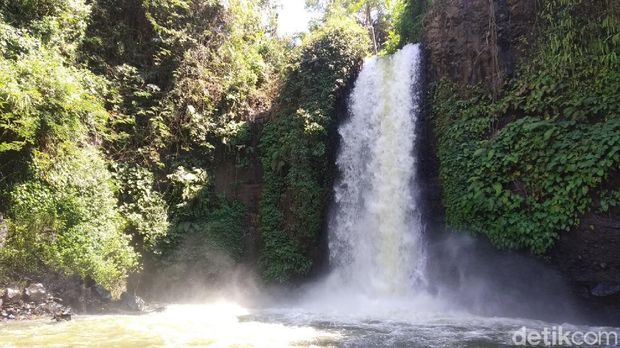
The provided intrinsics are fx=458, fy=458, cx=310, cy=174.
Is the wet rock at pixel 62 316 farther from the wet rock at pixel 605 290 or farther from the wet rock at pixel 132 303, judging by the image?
the wet rock at pixel 605 290

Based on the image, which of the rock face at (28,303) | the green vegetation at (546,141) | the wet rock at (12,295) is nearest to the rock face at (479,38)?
A: the green vegetation at (546,141)

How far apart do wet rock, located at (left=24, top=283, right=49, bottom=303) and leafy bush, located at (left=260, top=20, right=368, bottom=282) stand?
17.7ft

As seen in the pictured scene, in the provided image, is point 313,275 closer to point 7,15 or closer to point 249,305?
point 249,305

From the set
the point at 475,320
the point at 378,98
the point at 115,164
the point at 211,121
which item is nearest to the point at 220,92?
the point at 211,121

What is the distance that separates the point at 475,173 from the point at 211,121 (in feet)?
26.4

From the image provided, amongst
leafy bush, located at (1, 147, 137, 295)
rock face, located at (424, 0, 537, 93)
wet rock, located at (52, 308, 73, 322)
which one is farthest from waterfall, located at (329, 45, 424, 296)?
wet rock, located at (52, 308, 73, 322)

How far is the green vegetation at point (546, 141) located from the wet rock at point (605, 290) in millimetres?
1164

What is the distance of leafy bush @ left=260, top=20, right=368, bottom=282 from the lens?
12.7 meters

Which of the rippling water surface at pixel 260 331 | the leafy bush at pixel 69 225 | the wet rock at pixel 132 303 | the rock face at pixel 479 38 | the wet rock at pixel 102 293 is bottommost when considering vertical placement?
the rippling water surface at pixel 260 331

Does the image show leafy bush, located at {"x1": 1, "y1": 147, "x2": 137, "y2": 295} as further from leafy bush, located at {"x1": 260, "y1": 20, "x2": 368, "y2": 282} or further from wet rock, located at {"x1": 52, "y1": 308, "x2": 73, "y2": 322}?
leafy bush, located at {"x1": 260, "y1": 20, "x2": 368, "y2": 282}

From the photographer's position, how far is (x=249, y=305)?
476 inches

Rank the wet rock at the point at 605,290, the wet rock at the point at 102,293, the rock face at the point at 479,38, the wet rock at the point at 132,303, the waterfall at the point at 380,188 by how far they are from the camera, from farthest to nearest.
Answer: the waterfall at the point at 380,188 < the rock face at the point at 479,38 < the wet rock at the point at 132,303 < the wet rock at the point at 102,293 < the wet rock at the point at 605,290

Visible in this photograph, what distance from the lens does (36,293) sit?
9438 millimetres

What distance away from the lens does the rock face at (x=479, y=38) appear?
38.1 feet
